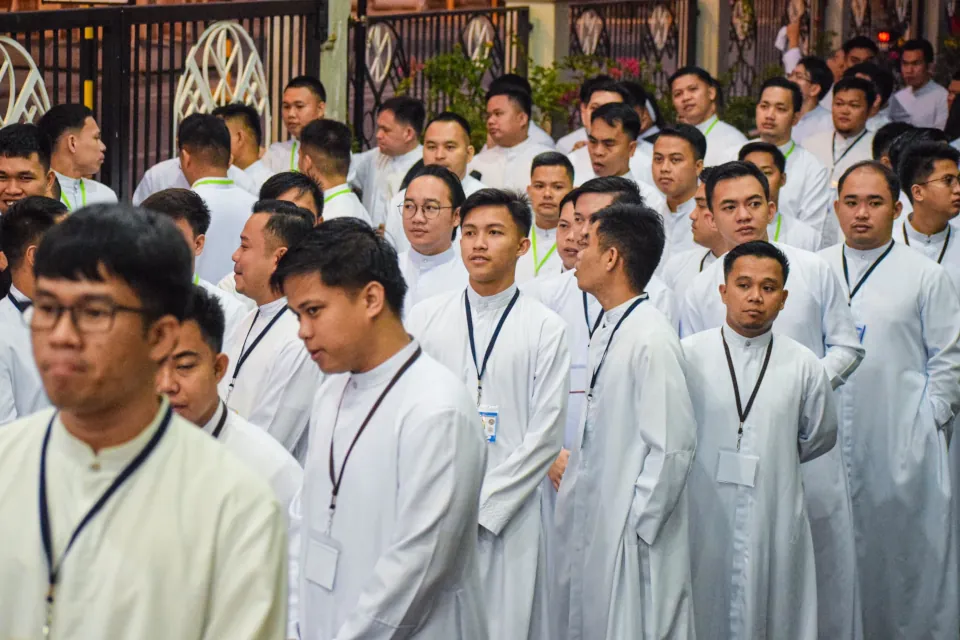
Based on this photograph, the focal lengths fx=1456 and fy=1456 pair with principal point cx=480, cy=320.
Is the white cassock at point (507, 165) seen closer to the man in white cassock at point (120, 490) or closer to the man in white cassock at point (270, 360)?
the man in white cassock at point (270, 360)

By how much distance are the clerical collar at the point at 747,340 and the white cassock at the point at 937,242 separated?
6.26 ft

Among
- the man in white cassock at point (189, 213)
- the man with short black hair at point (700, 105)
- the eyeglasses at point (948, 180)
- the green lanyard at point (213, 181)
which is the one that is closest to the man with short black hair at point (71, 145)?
the green lanyard at point (213, 181)

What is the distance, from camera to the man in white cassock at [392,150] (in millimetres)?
8078

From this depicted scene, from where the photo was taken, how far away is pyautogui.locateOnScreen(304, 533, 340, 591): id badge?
3.34 m

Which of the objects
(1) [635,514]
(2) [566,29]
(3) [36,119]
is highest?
(2) [566,29]

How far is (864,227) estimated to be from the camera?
601 cm

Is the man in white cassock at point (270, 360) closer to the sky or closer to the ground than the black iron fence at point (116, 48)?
closer to the ground

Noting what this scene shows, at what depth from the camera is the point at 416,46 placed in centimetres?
1011

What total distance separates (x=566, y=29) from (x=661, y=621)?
775cm

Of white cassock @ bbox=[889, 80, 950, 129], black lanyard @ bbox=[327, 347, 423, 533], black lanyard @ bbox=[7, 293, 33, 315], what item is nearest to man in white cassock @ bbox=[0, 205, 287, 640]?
black lanyard @ bbox=[327, 347, 423, 533]

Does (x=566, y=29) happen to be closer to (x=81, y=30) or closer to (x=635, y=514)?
(x=81, y=30)

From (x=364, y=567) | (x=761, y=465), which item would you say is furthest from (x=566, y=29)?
(x=364, y=567)

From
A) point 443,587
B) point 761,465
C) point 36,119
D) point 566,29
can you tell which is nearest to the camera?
point 443,587

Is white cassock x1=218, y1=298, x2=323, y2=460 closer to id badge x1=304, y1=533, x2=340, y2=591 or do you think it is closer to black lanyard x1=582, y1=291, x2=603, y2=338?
id badge x1=304, y1=533, x2=340, y2=591
